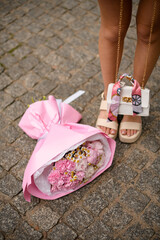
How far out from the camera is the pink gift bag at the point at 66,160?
1.72 metres

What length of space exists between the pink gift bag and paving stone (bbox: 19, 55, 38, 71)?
46.6 inches

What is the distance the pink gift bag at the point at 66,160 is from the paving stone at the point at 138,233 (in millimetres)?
464

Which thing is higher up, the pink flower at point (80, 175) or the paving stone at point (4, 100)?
the paving stone at point (4, 100)

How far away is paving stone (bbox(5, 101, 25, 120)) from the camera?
95.2 inches

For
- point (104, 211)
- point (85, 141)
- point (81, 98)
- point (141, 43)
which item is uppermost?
point (141, 43)

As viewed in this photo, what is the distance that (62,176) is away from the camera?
1.76 meters

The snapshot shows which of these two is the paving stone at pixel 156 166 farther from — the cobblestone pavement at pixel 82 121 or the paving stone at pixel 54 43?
the paving stone at pixel 54 43

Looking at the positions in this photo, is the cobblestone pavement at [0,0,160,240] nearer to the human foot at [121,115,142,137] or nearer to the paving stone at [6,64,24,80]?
the paving stone at [6,64,24,80]

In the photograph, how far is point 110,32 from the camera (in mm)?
1790

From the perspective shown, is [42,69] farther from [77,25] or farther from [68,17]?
[68,17]

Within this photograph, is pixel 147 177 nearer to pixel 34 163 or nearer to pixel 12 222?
pixel 34 163

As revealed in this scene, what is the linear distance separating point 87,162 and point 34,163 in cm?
40

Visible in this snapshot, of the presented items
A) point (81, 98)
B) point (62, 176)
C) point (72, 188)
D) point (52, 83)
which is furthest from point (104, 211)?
point (52, 83)

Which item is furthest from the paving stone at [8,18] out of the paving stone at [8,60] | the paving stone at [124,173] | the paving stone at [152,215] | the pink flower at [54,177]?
the paving stone at [152,215]
